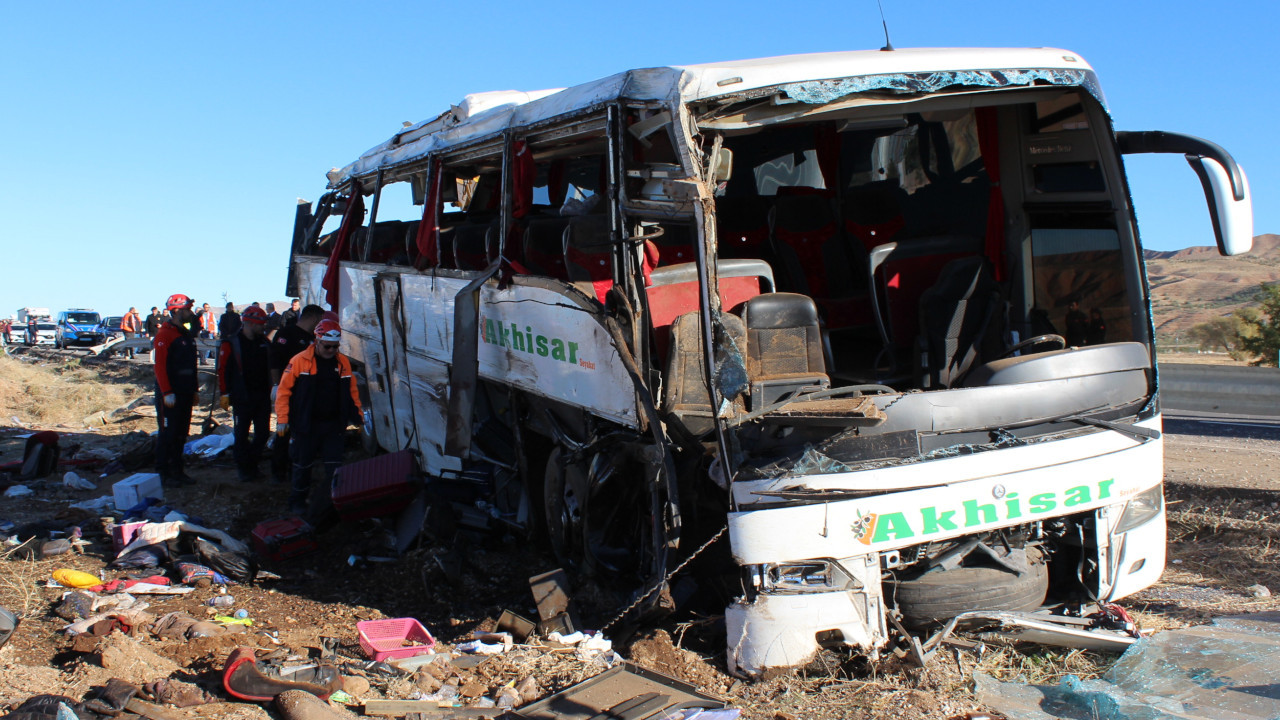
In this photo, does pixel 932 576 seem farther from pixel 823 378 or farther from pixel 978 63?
pixel 978 63

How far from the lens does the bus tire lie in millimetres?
4355

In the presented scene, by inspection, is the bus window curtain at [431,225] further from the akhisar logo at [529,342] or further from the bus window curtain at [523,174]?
the bus window curtain at [523,174]

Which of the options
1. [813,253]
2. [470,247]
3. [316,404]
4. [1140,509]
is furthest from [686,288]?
[316,404]

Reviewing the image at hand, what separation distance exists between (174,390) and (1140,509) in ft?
27.0

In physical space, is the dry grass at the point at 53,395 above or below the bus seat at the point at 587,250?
below

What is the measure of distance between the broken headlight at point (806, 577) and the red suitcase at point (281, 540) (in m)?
4.17

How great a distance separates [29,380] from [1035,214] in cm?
2125

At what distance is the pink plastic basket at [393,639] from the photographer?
4.71 m

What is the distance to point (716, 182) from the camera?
4.29 metres

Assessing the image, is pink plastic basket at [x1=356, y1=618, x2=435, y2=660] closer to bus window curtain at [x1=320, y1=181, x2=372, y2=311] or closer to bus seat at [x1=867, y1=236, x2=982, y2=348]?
bus seat at [x1=867, y1=236, x2=982, y2=348]

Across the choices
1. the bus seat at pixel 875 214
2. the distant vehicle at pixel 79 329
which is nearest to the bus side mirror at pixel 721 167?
the bus seat at pixel 875 214

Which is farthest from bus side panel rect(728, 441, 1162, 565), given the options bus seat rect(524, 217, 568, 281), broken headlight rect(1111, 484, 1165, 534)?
bus seat rect(524, 217, 568, 281)

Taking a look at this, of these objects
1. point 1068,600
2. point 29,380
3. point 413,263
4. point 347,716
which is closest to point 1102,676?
point 1068,600

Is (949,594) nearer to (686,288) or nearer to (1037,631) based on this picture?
(1037,631)
